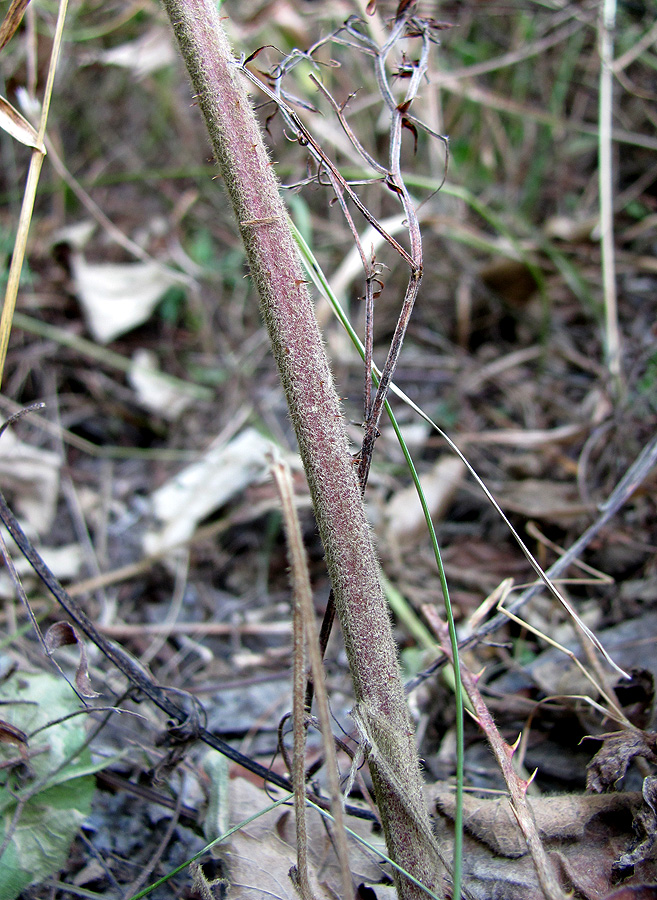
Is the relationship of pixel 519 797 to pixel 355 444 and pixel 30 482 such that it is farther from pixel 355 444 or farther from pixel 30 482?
pixel 30 482

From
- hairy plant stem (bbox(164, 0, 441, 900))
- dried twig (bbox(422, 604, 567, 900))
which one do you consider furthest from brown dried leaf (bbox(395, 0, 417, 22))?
dried twig (bbox(422, 604, 567, 900))

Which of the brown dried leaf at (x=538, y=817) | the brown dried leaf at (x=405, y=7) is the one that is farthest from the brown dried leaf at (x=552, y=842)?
the brown dried leaf at (x=405, y=7)

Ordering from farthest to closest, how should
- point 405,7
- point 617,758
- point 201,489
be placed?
point 201,489, point 617,758, point 405,7

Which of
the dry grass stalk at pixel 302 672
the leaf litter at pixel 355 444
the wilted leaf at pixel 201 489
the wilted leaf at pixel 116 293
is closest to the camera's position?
the dry grass stalk at pixel 302 672

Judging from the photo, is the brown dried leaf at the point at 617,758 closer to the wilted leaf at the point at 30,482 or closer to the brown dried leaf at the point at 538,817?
the brown dried leaf at the point at 538,817

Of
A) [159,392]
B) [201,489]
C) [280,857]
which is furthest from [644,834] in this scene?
[159,392]

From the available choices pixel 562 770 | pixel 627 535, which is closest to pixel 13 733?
pixel 562 770
